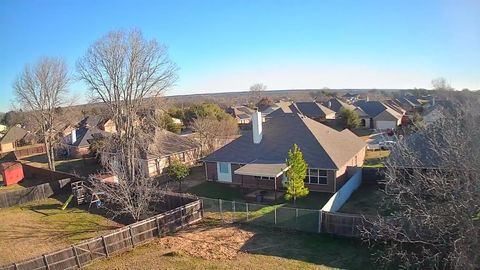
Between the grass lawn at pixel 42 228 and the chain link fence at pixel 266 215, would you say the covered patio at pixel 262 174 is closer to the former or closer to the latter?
the chain link fence at pixel 266 215

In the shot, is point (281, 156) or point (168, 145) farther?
point (168, 145)

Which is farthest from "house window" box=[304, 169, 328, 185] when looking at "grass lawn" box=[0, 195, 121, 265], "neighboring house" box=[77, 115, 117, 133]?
"neighboring house" box=[77, 115, 117, 133]

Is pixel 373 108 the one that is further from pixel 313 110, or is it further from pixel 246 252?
pixel 246 252

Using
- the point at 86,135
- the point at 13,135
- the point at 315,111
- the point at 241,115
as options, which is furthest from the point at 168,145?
the point at 13,135

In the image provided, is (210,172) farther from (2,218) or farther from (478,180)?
(478,180)

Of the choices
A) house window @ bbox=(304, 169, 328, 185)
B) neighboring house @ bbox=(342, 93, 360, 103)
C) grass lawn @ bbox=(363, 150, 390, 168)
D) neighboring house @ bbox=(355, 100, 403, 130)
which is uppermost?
neighboring house @ bbox=(342, 93, 360, 103)

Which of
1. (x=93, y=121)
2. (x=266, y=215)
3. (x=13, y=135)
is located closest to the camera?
(x=266, y=215)

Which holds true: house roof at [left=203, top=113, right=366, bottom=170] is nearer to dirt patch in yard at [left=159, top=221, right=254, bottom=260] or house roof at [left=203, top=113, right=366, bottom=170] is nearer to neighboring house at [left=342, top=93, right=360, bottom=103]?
dirt patch in yard at [left=159, top=221, right=254, bottom=260]

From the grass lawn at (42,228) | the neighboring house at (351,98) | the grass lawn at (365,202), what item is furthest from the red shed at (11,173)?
the neighboring house at (351,98)
